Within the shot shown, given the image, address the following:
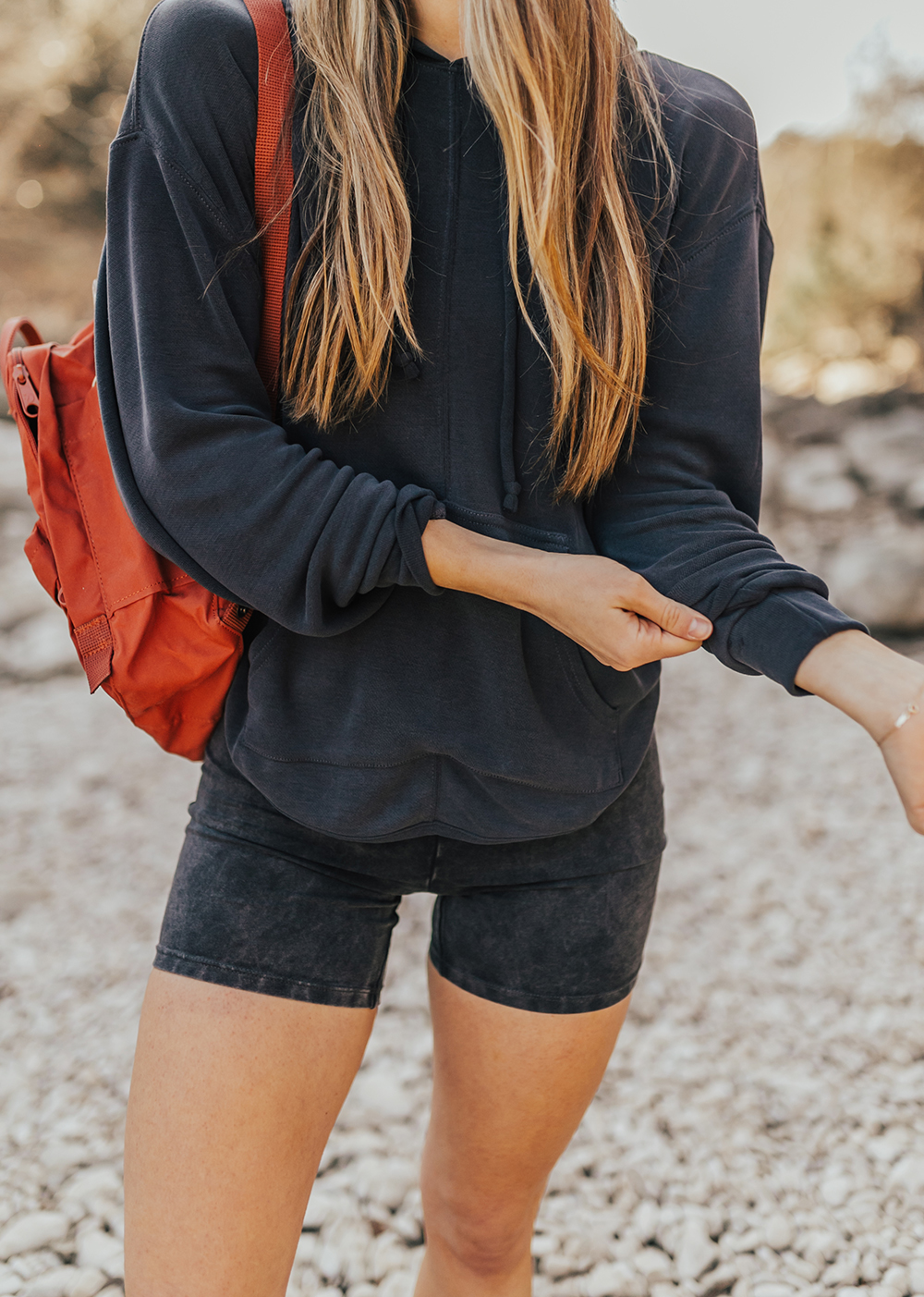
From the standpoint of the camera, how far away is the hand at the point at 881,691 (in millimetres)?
868

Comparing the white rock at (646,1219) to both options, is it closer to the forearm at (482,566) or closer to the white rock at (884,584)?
the forearm at (482,566)

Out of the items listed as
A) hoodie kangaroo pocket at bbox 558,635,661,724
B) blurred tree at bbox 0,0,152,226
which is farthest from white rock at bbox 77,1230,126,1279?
blurred tree at bbox 0,0,152,226

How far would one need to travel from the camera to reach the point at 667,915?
11.6ft

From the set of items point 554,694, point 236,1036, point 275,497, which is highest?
point 275,497

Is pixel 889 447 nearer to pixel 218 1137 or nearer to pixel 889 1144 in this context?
pixel 889 1144

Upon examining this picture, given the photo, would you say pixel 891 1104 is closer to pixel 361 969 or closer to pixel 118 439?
pixel 361 969

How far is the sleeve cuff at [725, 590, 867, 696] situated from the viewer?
966mm

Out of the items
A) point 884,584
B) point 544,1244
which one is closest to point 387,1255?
point 544,1244

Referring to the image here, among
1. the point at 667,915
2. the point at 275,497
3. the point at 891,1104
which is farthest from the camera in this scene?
the point at 667,915

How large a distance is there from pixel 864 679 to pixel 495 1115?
27.7 inches

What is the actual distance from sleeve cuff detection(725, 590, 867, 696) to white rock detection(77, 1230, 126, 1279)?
78.0 inches

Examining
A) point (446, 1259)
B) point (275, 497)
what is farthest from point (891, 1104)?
point (275, 497)

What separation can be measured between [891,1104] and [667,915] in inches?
38.6

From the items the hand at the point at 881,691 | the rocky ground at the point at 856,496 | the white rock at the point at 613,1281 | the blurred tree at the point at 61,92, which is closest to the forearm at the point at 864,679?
the hand at the point at 881,691
